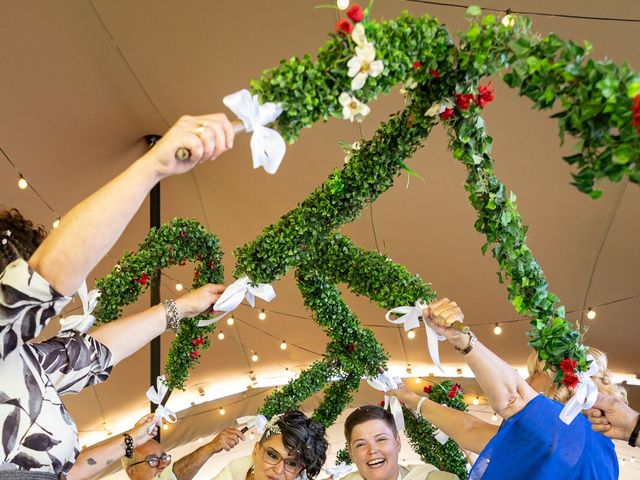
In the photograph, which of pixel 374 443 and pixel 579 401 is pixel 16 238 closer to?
pixel 579 401

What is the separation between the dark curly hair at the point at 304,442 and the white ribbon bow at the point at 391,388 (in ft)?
1.46

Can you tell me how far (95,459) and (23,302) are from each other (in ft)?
6.58

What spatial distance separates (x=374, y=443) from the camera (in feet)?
10.4

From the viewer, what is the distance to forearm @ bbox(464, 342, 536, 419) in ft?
6.50

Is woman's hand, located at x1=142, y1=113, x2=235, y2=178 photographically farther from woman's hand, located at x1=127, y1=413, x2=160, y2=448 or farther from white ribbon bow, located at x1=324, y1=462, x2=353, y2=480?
white ribbon bow, located at x1=324, y1=462, x2=353, y2=480

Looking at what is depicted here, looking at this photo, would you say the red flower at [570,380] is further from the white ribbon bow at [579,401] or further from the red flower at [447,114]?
the red flower at [447,114]

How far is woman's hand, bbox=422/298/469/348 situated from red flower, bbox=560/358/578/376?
306 mm

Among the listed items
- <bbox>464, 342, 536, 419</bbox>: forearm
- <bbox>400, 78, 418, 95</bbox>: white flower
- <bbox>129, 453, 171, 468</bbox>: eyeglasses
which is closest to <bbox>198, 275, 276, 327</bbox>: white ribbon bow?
<bbox>464, 342, 536, 419</bbox>: forearm

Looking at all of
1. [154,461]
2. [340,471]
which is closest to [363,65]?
[154,461]

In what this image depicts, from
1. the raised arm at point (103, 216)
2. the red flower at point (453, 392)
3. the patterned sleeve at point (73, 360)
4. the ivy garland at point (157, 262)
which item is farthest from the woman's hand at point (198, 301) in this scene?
the red flower at point (453, 392)

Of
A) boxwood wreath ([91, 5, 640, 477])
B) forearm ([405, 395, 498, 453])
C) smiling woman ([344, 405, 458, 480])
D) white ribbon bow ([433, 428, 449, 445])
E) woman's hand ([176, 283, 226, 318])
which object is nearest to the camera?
boxwood wreath ([91, 5, 640, 477])

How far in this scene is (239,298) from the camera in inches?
94.6

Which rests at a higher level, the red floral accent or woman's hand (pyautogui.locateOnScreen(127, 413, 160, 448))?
the red floral accent

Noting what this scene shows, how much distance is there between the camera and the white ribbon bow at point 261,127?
57.9 inches
